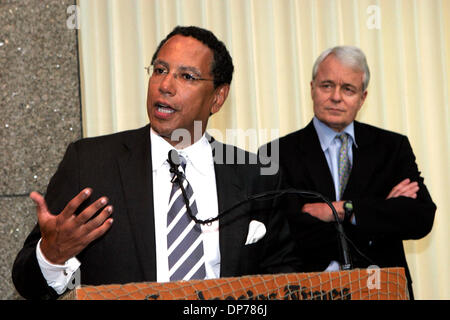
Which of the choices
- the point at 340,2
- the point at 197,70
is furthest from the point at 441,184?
the point at 197,70

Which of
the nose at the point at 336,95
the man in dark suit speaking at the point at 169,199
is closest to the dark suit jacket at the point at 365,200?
the nose at the point at 336,95

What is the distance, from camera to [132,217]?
231 centimetres

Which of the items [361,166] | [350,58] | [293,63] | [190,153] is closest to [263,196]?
[190,153]

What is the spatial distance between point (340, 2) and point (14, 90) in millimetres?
1984

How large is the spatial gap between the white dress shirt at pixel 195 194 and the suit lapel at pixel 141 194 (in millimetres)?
35

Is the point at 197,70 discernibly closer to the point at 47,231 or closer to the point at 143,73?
the point at 47,231

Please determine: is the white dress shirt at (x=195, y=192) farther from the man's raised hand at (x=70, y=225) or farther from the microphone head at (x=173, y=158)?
the man's raised hand at (x=70, y=225)

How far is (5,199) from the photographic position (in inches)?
132

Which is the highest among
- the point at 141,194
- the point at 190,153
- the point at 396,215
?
the point at 190,153

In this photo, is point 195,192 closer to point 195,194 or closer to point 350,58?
point 195,194

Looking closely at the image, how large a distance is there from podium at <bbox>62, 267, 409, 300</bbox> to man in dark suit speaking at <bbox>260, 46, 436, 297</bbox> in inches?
51.2

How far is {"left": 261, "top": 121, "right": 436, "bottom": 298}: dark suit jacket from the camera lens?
295cm

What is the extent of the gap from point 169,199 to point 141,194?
0.10m
